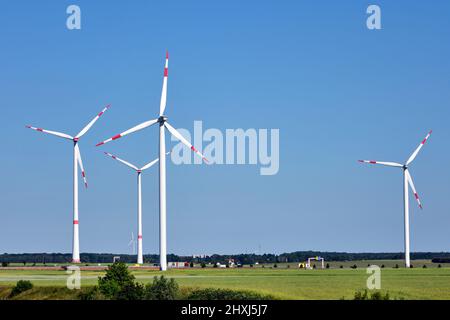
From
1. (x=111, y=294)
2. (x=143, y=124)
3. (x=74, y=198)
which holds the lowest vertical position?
(x=111, y=294)

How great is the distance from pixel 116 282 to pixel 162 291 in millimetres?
9999

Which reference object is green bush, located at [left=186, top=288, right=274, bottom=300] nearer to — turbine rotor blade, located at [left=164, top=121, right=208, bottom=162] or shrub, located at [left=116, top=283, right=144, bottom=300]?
shrub, located at [left=116, top=283, right=144, bottom=300]

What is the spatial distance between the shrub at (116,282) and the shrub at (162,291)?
3239 millimetres

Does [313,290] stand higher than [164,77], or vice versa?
[164,77]

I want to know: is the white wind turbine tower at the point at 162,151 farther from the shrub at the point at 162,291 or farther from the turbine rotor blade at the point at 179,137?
the shrub at the point at 162,291

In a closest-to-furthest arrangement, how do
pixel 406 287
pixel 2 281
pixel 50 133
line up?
pixel 406 287, pixel 2 281, pixel 50 133

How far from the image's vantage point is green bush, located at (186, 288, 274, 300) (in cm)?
10081

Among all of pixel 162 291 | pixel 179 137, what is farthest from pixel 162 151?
pixel 162 291
